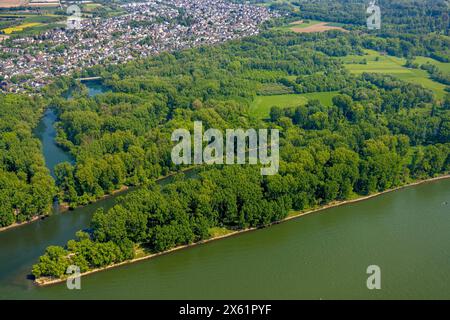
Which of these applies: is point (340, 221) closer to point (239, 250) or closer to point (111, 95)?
point (239, 250)

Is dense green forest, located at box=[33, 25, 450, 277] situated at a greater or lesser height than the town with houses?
lesser

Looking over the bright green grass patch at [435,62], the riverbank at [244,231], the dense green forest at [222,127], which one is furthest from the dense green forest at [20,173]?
the bright green grass patch at [435,62]

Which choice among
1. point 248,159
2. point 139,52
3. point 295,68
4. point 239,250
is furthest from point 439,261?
point 139,52

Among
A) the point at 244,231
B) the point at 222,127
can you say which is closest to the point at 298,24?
the point at 222,127

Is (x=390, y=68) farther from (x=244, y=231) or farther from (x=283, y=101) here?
(x=244, y=231)

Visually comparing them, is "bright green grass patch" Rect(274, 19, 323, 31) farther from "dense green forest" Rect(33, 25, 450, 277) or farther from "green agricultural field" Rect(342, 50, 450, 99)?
"dense green forest" Rect(33, 25, 450, 277)

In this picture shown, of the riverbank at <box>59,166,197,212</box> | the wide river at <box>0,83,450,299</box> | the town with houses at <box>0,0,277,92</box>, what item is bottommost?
the wide river at <box>0,83,450,299</box>

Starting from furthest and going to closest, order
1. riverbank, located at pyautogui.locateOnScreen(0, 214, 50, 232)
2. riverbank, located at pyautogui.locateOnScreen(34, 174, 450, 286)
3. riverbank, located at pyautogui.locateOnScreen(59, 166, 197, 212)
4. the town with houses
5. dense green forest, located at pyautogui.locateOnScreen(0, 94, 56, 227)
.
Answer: the town with houses < riverbank, located at pyautogui.locateOnScreen(59, 166, 197, 212) < dense green forest, located at pyautogui.locateOnScreen(0, 94, 56, 227) < riverbank, located at pyautogui.locateOnScreen(0, 214, 50, 232) < riverbank, located at pyautogui.locateOnScreen(34, 174, 450, 286)

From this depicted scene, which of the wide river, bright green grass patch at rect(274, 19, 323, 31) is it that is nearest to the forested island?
the wide river

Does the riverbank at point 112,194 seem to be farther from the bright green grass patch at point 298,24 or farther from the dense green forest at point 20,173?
the bright green grass patch at point 298,24
